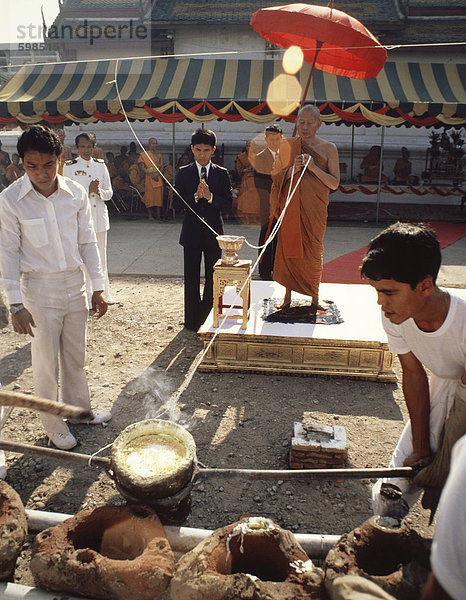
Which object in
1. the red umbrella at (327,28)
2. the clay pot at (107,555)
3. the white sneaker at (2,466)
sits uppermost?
the red umbrella at (327,28)

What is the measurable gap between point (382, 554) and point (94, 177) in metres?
4.87

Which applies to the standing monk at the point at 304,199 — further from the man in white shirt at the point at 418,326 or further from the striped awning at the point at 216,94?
the striped awning at the point at 216,94

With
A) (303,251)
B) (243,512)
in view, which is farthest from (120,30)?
(243,512)

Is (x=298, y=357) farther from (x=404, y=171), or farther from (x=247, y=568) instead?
(x=404, y=171)

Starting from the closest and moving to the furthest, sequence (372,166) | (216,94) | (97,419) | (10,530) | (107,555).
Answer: (10,530)
(107,555)
(97,419)
(216,94)
(372,166)

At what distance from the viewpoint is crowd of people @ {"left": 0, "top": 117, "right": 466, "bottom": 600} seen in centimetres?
184

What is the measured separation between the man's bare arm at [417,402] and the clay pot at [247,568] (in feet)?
2.42

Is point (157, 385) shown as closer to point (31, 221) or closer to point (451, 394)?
point (31, 221)


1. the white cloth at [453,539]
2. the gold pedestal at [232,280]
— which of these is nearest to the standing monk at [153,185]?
the gold pedestal at [232,280]

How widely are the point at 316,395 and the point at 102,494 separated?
189 cm

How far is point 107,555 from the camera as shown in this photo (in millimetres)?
2117

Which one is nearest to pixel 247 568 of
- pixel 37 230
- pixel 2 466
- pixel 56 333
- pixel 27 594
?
pixel 27 594

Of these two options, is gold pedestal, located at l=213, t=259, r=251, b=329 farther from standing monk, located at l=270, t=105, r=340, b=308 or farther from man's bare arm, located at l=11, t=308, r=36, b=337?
man's bare arm, located at l=11, t=308, r=36, b=337

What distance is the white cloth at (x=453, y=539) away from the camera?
935mm
